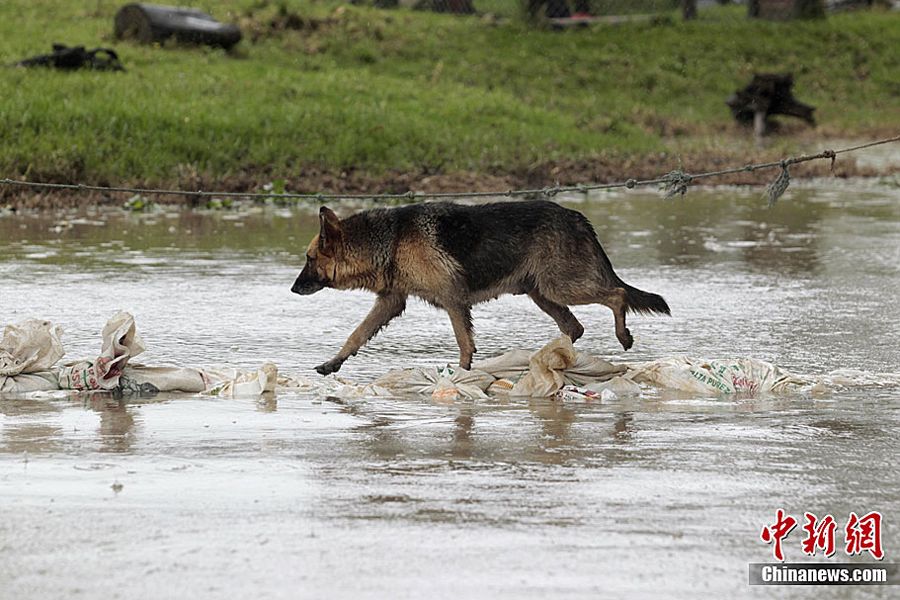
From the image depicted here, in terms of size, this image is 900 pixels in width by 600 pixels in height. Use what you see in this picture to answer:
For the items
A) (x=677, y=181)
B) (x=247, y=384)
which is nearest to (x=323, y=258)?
(x=247, y=384)

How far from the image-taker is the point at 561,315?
880 cm

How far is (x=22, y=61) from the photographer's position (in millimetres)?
20422

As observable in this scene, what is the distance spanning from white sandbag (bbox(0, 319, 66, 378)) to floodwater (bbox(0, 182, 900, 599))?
12.5 inches

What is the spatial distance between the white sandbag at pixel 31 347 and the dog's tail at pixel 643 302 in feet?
10.7

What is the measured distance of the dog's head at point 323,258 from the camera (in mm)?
8312

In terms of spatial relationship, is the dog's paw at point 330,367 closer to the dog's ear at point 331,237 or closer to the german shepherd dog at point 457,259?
the german shepherd dog at point 457,259

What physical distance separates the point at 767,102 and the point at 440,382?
2087 cm

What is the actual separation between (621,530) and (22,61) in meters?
17.4

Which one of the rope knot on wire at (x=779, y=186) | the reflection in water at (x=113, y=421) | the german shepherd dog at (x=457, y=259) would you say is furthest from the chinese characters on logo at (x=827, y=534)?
the rope knot on wire at (x=779, y=186)

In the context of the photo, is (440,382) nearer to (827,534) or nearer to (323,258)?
(323,258)

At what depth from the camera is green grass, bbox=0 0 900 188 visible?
17875 mm

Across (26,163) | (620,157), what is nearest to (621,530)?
(26,163)

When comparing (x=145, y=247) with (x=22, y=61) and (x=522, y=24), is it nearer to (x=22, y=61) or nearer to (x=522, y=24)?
(x=22, y=61)

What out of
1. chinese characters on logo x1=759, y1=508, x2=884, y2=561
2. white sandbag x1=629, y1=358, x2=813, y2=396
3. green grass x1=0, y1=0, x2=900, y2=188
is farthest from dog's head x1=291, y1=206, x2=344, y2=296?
green grass x1=0, y1=0, x2=900, y2=188
